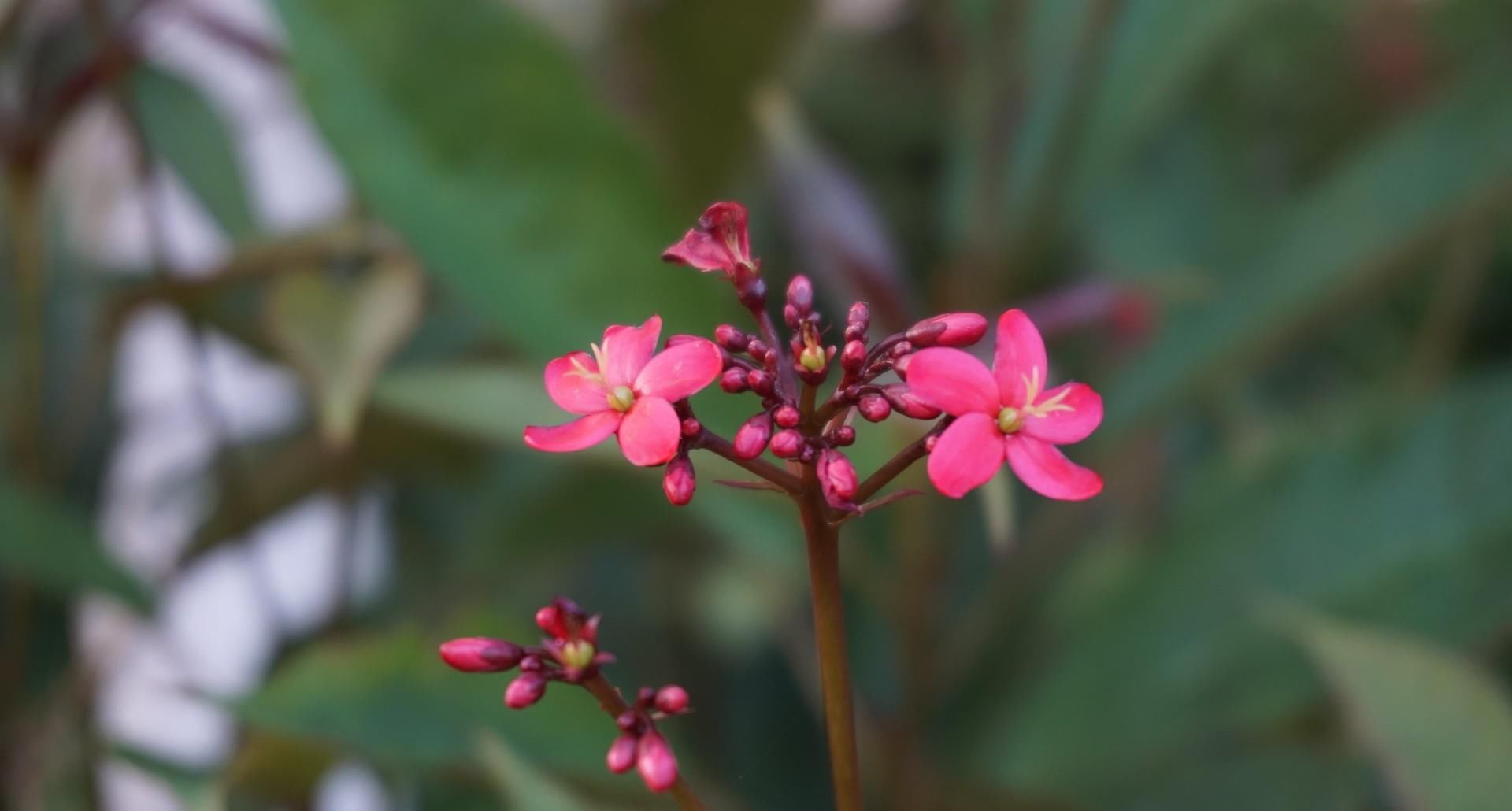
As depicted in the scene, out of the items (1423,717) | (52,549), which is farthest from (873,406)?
(52,549)

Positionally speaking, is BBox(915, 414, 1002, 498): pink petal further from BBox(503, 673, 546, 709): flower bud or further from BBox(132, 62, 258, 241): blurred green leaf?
BBox(132, 62, 258, 241): blurred green leaf

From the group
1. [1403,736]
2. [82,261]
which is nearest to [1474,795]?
[1403,736]

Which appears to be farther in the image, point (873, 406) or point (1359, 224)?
point (1359, 224)

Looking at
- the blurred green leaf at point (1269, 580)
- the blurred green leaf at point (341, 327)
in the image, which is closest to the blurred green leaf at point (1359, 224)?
the blurred green leaf at point (1269, 580)

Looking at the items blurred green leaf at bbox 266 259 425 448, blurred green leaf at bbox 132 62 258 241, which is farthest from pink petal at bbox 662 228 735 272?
blurred green leaf at bbox 132 62 258 241

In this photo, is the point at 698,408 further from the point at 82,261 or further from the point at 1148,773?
the point at 82,261

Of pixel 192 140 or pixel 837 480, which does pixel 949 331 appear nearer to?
pixel 837 480
